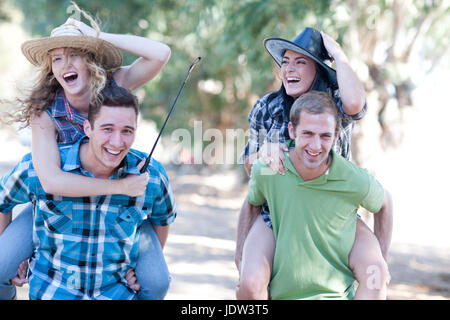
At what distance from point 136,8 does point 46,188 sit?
10.0 meters

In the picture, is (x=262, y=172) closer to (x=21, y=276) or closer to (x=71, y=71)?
(x=71, y=71)

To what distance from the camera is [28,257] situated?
10.5 feet

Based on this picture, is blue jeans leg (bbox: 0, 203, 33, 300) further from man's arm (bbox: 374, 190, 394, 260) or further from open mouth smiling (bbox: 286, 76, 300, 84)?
man's arm (bbox: 374, 190, 394, 260)

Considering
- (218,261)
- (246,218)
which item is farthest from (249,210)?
(218,261)

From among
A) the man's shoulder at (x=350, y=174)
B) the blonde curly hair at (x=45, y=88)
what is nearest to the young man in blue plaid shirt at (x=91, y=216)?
the blonde curly hair at (x=45, y=88)

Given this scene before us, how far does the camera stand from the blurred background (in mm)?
6543

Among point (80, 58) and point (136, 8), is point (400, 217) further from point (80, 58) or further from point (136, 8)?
point (80, 58)

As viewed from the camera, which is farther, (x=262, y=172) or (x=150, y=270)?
(x=150, y=270)

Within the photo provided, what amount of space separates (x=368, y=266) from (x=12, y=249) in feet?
6.61

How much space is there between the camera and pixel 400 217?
11578 mm

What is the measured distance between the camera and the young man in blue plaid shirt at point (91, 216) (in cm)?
293

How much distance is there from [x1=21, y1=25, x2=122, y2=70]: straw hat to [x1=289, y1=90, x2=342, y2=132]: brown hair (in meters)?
1.22

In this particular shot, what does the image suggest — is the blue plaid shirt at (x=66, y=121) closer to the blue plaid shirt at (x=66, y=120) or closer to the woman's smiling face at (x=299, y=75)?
the blue plaid shirt at (x=66, y=120)

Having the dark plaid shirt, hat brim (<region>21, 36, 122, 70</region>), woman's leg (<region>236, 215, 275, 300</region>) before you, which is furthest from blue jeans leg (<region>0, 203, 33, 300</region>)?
the dark plaid shirt
